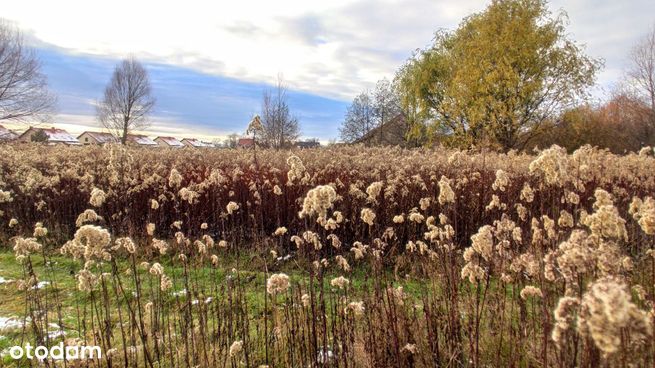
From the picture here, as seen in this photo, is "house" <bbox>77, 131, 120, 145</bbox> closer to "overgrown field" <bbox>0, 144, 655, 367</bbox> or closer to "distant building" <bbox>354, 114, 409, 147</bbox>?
"overgrown field" <bbox>0, 144, 655, 367</bbox>

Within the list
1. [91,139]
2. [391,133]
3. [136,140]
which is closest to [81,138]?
[91,139]

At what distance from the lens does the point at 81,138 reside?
257 ft

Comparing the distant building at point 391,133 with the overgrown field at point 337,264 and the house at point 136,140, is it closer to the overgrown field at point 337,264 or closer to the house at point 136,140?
the house at point 136,140

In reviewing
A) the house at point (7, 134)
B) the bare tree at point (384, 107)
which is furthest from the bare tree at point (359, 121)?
the house at point (7, 134)

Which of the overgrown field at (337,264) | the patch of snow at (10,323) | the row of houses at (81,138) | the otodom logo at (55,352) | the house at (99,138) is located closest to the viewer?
the overgrown field at (337,264)

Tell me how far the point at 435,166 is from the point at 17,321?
8553 mm

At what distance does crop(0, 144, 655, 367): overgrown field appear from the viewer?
7.57ft

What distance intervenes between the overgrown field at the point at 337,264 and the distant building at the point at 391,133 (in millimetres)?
33849

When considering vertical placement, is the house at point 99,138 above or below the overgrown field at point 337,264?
above

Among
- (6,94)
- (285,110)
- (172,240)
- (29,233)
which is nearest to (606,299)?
(172,240)

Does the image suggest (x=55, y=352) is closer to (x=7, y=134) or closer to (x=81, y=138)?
(x=7, y=134)

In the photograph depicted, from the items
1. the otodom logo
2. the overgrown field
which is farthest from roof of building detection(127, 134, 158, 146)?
the otodom logo

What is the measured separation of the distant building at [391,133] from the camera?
46.5m

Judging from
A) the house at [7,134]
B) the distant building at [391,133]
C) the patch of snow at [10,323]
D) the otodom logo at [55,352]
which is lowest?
the patch of snow at [10,323]
